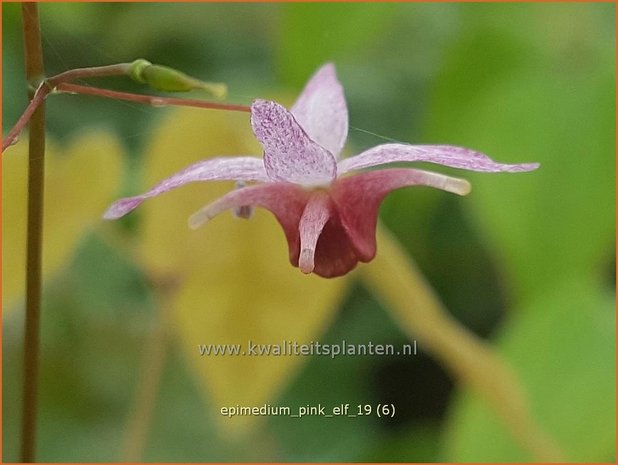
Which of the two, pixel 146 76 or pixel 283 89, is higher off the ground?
pixel 146 76

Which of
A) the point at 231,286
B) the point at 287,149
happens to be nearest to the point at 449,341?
the point at 231,286

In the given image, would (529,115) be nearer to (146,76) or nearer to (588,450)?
(588,450)

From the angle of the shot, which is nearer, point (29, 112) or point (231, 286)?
point (29, 112)

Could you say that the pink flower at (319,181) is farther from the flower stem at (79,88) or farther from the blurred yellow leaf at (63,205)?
the blurred yellow leaf at (63,205)

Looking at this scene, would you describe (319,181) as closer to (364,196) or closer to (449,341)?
(364,196)

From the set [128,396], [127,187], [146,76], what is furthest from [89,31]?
[146,76]

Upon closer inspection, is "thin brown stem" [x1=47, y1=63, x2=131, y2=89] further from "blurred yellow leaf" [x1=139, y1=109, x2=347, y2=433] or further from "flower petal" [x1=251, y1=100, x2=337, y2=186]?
"blurred yellow leaf" [x1=139, y1=109, x2=347, y2=433]
